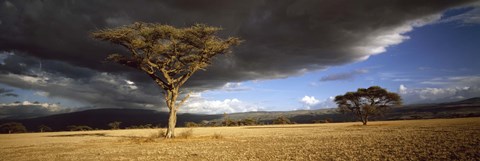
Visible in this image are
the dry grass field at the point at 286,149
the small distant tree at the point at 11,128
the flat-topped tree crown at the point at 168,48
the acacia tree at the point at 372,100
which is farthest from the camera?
the small distant tree at the point at 11,128

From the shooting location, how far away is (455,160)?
11.0 meters

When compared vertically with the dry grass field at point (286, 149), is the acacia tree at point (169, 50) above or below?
above

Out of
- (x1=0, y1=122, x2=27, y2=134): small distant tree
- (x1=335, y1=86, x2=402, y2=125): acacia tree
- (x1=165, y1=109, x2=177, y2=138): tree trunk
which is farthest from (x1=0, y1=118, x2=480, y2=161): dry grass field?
(x1=0, y1=122, x2=27, y2=134): small distant tree

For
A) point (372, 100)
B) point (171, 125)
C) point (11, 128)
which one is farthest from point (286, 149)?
point (11, 128)

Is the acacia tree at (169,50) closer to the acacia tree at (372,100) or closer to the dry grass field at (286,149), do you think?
the dry grass field at (286,149)

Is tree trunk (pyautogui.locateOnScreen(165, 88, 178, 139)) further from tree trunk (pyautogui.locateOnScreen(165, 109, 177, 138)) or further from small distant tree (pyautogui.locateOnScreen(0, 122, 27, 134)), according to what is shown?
small distant tree (pyautogui.locateOnScreen(0, 122, 27, 134))

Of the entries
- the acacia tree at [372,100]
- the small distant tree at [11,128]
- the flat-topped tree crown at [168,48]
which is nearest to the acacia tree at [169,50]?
the flat-topped tree crown at [168,48]

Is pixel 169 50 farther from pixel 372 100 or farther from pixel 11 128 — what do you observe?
pixel 11 128

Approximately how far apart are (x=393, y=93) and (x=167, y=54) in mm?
53940

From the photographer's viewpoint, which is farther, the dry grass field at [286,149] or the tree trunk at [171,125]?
the tree trunk at [171,125]

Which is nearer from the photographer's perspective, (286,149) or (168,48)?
(286,149)

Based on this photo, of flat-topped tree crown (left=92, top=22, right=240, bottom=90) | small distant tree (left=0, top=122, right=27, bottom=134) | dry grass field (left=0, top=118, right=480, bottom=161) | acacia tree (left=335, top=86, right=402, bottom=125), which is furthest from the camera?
small distant tree (left=0, top=122, right=27, bottom=134)

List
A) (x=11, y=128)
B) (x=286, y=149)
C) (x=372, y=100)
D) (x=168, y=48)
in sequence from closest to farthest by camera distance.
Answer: (x=286, y=149) → (x=168, y=48) → (x=372, y=100) → (x=11, y=128)

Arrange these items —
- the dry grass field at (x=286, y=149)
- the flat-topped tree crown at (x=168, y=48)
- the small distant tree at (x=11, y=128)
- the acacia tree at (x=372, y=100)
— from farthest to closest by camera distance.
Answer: the small distant tree at (x=11, y=128), the acacia tree at (x=372, y=100), the flat-topped tree crown at (x=168, y=48), the dry grass field at (x=286, y=149)
